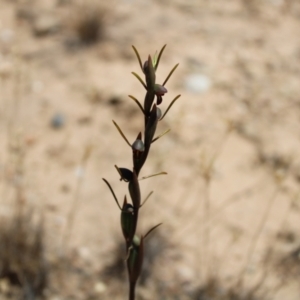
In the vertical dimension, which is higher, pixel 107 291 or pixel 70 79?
pixel 70 79

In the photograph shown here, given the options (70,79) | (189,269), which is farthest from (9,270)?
(70,79)

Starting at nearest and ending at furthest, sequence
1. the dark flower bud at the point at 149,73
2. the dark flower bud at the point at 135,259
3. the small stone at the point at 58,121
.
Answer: the dark flower bud at the point at 149,73 → the dark flower bud at the point at 135,259 → the small stone at the point at 58,121

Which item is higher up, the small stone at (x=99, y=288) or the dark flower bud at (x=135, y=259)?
the small stone at (x=99, y=288)

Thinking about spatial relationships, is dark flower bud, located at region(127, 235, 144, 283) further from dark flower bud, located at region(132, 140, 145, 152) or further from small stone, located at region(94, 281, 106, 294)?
small stone, located at region(94, 281, 106, 294)

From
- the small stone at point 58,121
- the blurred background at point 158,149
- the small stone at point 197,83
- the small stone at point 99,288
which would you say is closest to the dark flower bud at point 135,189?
the blurred background at point 158,149

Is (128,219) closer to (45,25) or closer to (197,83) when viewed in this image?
(197,83)

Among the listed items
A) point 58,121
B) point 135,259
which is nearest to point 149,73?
point 135,259

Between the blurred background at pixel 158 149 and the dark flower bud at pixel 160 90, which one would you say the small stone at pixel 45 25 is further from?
the dark flower bud at pixel 160 90

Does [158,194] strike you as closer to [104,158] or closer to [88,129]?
[104,158]
